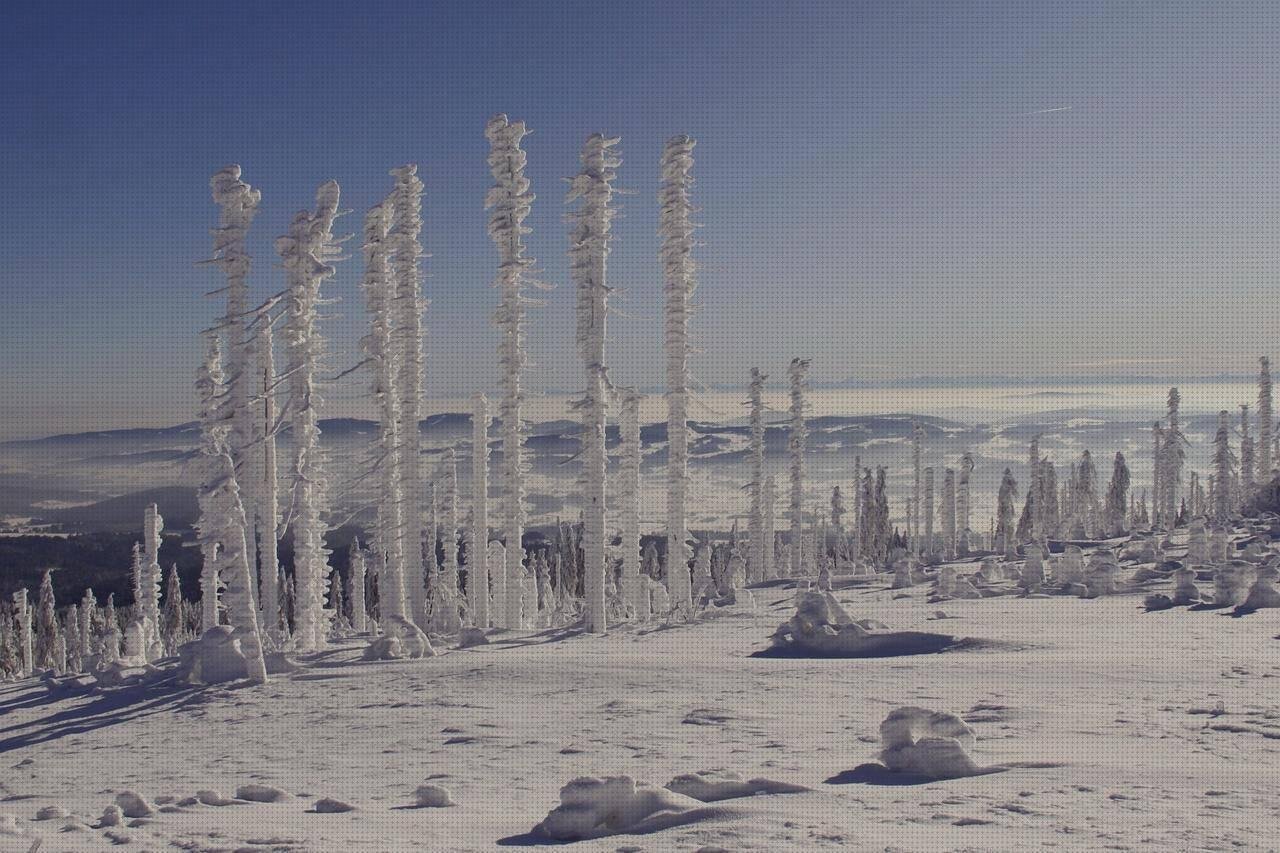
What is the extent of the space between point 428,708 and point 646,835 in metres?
7.83

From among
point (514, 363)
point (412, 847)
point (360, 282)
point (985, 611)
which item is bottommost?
point (985, 611)

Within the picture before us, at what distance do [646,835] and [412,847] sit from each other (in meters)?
1.75

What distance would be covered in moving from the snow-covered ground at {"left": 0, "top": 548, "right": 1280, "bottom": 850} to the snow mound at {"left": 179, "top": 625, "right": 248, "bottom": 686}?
0.51 metres

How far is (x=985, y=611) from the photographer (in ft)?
75.7

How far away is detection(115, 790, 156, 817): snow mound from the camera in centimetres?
852

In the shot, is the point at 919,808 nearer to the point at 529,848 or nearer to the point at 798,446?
the point at 529,848

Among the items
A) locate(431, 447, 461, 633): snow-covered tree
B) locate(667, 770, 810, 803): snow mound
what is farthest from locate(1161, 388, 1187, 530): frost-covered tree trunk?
locate(667, 770, 810, 803): snow mound

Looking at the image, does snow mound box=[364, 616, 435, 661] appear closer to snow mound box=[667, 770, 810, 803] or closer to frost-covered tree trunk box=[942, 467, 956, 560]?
snow mound box=[667, 770, 810, 803]

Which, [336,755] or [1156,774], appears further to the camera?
[336,755]

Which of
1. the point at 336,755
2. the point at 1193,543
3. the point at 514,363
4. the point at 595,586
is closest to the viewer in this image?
the point at 336,755

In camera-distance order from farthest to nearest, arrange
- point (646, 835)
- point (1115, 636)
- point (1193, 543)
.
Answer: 1. point (1193, 543)
2. point (1115, 636)
3. point (646, 835)

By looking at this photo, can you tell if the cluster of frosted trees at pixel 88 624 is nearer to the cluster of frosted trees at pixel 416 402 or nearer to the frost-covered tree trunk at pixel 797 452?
the cluster of frosted trees at pixel 416 402

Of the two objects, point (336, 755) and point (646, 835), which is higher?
point (646, 835)

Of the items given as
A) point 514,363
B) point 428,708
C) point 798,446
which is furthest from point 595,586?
point 798,446
